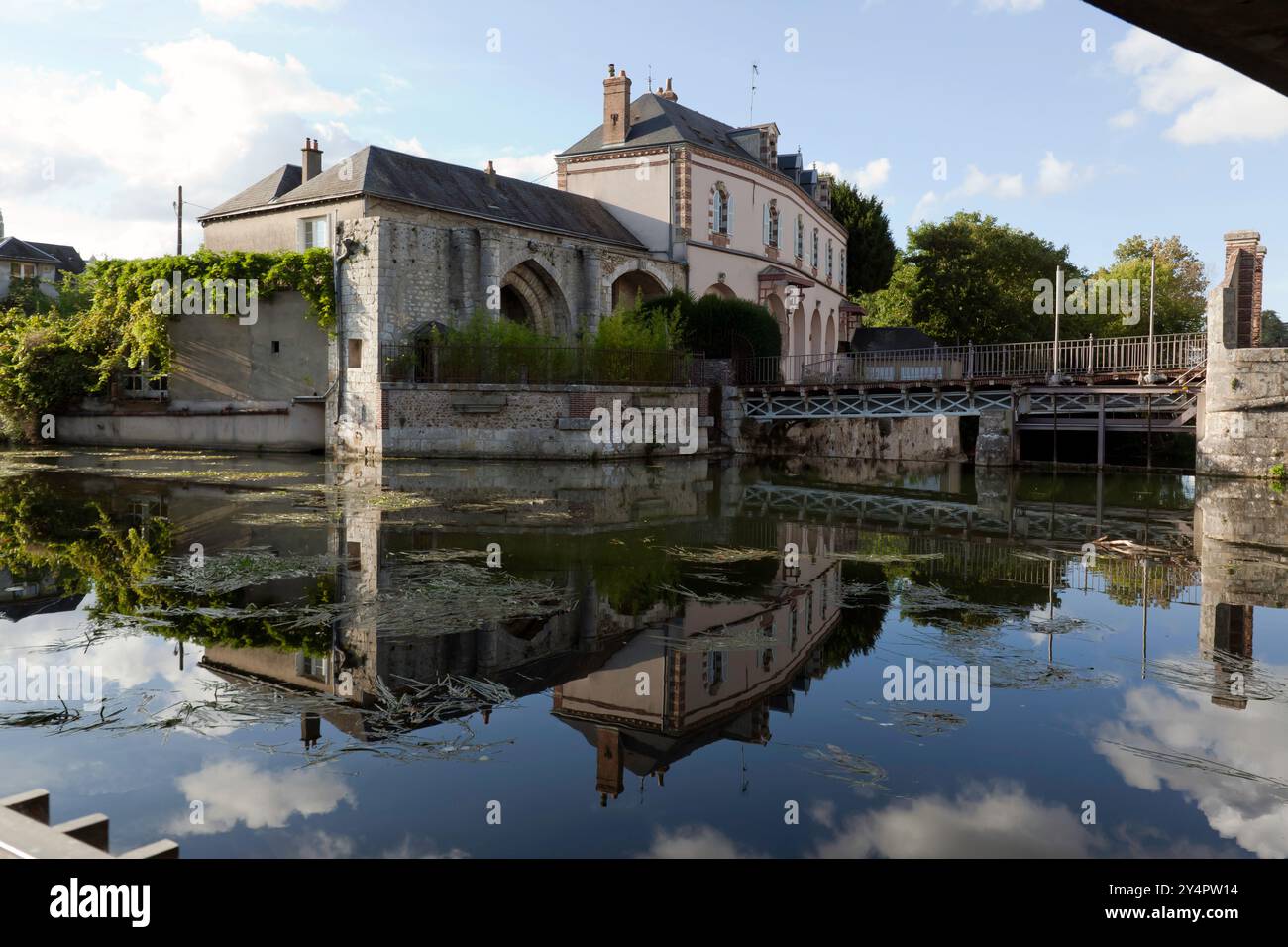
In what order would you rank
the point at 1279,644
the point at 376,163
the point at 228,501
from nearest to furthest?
the point at 1279,644 → the point at 228,501 → the point at 376,163

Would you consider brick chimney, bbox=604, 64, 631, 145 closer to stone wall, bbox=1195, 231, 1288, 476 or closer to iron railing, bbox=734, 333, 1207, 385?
iron railing, bbox=734, 333, 1207, 385

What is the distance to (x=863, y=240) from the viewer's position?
54.8 m

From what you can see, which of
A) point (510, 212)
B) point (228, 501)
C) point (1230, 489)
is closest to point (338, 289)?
point (510, 212)

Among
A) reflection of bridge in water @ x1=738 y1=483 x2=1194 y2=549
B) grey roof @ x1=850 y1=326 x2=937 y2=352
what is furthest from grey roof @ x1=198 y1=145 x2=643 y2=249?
grey roof @ x1=850 y1=326 x2=937 y2=352

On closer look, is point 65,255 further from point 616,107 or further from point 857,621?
point 857,621

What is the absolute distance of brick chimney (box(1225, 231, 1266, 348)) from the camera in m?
21.4

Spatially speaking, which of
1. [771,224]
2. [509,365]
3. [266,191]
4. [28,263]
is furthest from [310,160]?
[28,263]

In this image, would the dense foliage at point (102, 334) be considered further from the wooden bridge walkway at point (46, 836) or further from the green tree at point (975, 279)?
the green tree at point (975, 279)

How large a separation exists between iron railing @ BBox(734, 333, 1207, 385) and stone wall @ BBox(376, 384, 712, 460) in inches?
281

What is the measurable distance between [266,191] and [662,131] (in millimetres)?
13560
